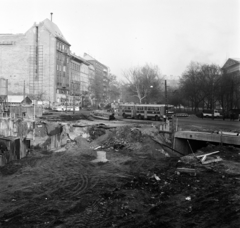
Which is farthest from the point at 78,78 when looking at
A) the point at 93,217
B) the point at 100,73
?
the point at 93,217

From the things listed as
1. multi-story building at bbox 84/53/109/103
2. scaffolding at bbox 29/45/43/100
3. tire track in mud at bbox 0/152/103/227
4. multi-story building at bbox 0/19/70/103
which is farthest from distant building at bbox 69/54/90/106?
tire track in mud at bbox 0/152/103/227

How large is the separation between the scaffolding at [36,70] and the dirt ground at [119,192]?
53250 mm

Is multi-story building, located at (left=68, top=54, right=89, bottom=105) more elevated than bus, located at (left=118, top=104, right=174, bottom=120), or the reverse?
multi-story building, located at (left=68, top=54, right=89, bottom=105)

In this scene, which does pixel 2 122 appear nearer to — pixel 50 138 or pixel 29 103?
pixel 50 138

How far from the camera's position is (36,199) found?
9.73 m

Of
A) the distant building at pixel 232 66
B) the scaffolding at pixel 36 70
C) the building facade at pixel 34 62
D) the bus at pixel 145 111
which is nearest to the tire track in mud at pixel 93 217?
the bus at pixel 145 111

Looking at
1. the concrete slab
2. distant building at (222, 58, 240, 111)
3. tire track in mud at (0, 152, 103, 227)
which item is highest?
distant building at (222, 58, 240, 111)

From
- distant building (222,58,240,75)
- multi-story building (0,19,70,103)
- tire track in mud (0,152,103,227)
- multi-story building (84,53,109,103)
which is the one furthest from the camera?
multi-story building (84,53,109,103)

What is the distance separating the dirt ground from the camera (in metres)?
7.92

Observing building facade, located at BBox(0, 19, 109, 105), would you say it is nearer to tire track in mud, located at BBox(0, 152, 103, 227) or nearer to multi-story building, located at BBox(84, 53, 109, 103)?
multi-story building, located at BBox(84, 53, 109, 103)

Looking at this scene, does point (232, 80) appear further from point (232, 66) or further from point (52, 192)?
point (52, 192)

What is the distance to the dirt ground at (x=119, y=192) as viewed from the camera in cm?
792

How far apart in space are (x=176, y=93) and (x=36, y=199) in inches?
2750

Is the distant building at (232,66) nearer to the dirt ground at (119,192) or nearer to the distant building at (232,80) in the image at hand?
the distant building at (232,80)
